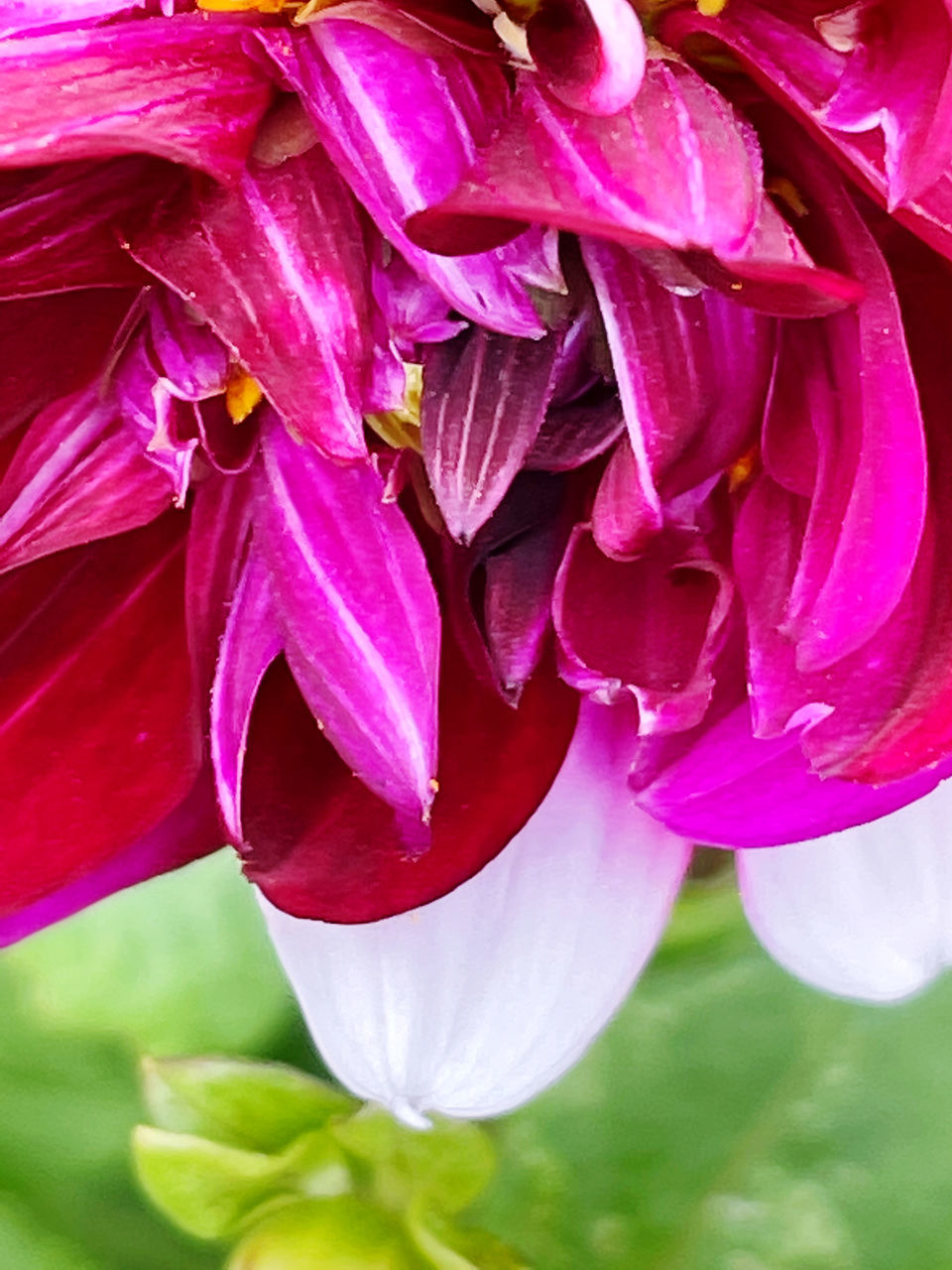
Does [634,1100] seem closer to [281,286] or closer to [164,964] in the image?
[164,964]

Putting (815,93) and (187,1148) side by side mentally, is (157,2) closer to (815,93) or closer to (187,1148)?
(815,93)

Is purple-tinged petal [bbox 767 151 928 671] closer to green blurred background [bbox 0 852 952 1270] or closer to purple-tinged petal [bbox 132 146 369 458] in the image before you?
purple-tinged petal [bbox 132 146 369 458]

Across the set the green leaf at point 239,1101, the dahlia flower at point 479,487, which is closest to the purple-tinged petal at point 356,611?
the dahlia flower at point 479,487

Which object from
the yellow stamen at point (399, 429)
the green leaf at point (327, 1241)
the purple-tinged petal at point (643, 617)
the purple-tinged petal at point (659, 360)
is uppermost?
the purple-tinged petal at point (659, 360)

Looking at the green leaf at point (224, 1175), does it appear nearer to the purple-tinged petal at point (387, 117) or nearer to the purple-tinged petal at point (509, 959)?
the purple-tinged petal at point (509, 959)

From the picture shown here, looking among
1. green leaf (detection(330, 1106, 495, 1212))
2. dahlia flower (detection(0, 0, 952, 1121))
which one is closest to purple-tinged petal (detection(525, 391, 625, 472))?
dahlia flower (detection(0, 0, 952, 1121))

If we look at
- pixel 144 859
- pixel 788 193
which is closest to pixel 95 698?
pixel 144 859
